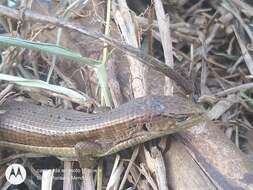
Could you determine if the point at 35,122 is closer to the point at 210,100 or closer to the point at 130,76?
the point at 130,76

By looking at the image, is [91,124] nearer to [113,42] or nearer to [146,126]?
[146,126]

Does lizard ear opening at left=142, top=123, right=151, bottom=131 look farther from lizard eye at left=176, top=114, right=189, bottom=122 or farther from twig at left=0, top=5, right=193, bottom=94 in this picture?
twig at left=0, top=5, right=193, bottom=94

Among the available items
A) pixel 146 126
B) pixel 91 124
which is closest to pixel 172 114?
pixel 146 126

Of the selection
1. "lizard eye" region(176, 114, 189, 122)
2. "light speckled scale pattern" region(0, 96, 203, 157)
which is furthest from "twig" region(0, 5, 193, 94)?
"lizard eye" region(176, 114, 189, 122)

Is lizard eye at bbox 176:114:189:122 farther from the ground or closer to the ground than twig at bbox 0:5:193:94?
closer to the ground

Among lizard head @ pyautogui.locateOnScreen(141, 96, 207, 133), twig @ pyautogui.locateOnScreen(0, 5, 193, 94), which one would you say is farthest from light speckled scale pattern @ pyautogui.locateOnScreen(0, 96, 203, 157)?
twig @ pyautogui.locateOnScreen(0, 5, 193, 94)

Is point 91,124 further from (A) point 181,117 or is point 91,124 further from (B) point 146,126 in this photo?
(A) point 181,117

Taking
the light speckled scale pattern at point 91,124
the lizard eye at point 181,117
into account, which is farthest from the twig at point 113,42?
the lizard eye at point 181,117

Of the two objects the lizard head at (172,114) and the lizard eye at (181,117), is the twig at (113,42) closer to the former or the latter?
the lizard head at (172,114)

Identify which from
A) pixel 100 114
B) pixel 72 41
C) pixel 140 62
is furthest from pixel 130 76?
pixel 72 41

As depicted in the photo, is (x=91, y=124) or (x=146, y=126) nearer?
(x=146, y=126)

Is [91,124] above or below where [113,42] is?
below
